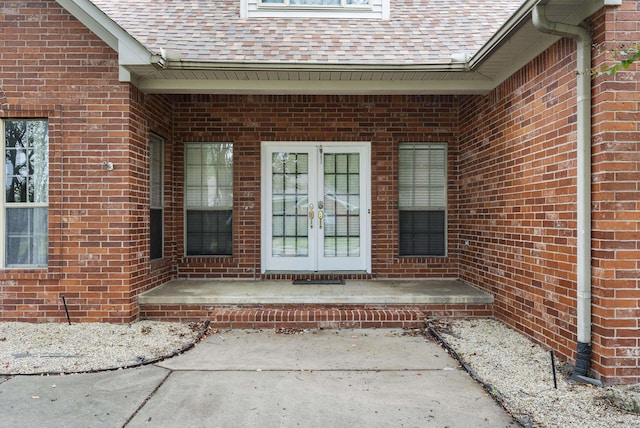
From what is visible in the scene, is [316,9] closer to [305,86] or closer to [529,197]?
[305,86]

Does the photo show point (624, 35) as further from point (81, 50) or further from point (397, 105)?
point (81, 50)

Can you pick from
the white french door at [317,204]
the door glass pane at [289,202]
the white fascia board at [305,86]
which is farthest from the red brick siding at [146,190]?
the door glass pane at [289,202]

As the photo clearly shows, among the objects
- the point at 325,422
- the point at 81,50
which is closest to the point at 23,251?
the point at 81,50

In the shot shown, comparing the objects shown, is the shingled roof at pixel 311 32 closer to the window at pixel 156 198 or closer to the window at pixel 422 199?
the window at pixel 156 198

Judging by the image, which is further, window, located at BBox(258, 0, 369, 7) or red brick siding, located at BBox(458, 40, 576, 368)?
window, located at BBox(258, 0, 369, 7)

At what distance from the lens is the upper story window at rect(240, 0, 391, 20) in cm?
705

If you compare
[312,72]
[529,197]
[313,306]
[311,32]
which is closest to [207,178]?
[312,72]

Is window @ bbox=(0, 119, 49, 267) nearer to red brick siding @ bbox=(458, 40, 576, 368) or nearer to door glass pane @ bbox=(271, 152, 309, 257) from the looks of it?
door glass pane @ bbox=(271, 152, 309, 257)

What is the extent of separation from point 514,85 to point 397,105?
2093 millimetres

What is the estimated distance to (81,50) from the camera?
5.45 m

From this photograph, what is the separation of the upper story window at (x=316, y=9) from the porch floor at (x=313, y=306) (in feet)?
13.9

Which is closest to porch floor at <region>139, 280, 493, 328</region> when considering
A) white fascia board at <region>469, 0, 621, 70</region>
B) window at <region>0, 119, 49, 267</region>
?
window at <region>0, 119, 49, 267</region>

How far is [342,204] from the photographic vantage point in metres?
7.08

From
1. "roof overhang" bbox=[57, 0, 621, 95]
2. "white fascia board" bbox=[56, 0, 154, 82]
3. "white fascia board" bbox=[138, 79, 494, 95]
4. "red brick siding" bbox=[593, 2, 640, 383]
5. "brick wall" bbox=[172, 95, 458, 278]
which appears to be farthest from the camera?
"brick wall" bbox=[172, 95, 458, 278]
